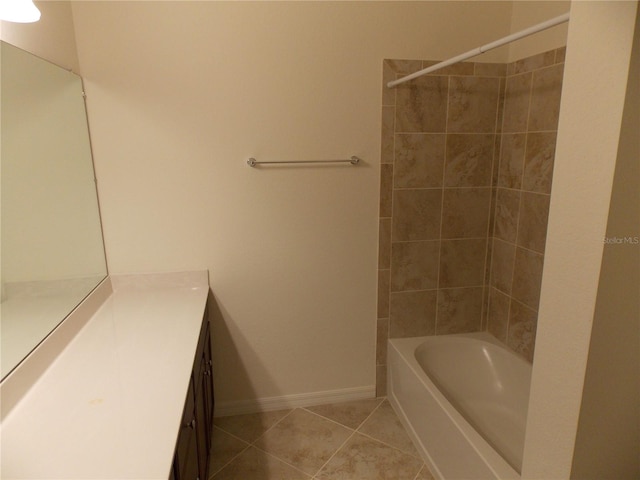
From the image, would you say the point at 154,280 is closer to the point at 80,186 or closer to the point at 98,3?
the point at 80,186

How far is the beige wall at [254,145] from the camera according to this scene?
1899 millimetres

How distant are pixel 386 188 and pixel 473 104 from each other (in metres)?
0.66

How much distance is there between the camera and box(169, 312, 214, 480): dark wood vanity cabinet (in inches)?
45.4

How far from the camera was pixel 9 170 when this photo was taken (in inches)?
51.6

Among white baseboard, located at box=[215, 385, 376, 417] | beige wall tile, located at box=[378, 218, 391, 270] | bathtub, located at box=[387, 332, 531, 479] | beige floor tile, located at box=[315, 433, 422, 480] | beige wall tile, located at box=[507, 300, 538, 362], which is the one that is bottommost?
beige floor tile, located at box=[315, 433, 422, 480]

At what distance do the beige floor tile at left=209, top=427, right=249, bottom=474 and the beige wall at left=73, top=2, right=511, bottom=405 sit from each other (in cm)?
22

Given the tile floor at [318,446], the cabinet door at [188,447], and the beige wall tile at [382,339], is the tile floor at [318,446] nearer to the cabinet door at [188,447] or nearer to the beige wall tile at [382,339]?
the beige wall tile at [382,339]

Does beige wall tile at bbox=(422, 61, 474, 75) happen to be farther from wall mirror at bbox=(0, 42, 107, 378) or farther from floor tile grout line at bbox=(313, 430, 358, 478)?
floor tile grout line at bbox=(313, 430, 358, 478)

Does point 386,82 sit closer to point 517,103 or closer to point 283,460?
point 517,103

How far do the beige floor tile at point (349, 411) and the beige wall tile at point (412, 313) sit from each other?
0.44 meters

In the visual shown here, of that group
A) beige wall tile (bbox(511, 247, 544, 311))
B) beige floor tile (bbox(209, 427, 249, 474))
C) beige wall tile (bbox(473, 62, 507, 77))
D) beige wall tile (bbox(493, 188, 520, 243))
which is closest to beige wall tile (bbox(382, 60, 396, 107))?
beige wall tile (bbox(473, 62, 507, 77))

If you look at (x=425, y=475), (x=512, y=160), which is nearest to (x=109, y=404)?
(x=425, y=475)

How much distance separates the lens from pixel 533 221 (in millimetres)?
2057

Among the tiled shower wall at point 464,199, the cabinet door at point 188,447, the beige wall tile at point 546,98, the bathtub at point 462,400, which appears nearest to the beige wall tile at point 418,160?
the tiled shower wall at point 464,199
